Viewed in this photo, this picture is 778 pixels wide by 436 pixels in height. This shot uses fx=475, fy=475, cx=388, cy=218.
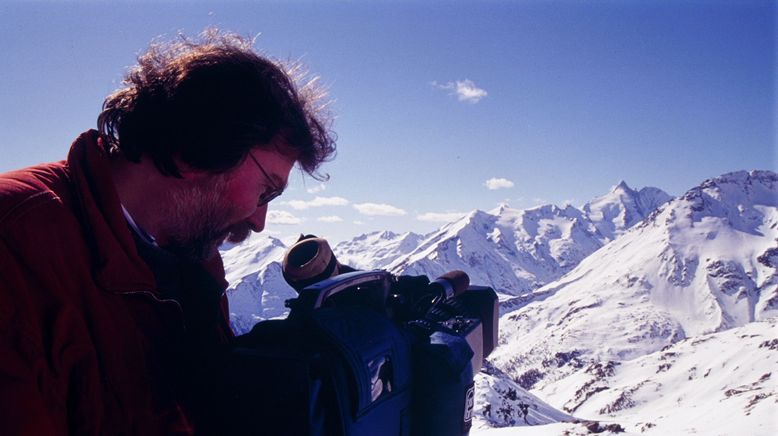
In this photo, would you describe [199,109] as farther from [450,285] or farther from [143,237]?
[450,285]

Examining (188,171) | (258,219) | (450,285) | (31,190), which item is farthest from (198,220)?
(450,285)

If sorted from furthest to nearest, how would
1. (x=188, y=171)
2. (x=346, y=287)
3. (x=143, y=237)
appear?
1. (x=188, y=171)
2. (x=143, y=237)
3. (x=346, y=287)

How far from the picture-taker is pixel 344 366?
6.34 ft

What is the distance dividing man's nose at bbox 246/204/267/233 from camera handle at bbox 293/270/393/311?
3.53 ft

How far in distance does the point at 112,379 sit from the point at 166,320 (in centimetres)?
39

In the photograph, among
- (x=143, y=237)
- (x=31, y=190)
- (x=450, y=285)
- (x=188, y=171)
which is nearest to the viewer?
(x=31, y=190)

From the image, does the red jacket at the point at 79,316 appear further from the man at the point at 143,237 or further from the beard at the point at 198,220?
the beard at the point at 198,220

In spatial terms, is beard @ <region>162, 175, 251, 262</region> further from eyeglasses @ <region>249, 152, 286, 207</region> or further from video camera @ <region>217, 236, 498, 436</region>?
video camera @ <region>217, 236, 498, 436</region>

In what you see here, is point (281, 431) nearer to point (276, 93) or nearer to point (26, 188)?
point (26, 188)

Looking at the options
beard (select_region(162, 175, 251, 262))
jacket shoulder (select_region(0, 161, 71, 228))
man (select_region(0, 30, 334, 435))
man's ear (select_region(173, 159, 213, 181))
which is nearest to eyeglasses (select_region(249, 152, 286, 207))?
man (select_region(0, 30, 334, 435))

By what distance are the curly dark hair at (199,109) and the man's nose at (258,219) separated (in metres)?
0.46

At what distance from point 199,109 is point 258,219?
866mm

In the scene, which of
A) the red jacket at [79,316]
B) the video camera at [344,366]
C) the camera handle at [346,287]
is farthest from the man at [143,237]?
the camera handle at [346,287]

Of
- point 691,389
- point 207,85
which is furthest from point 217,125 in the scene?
point 691,389
